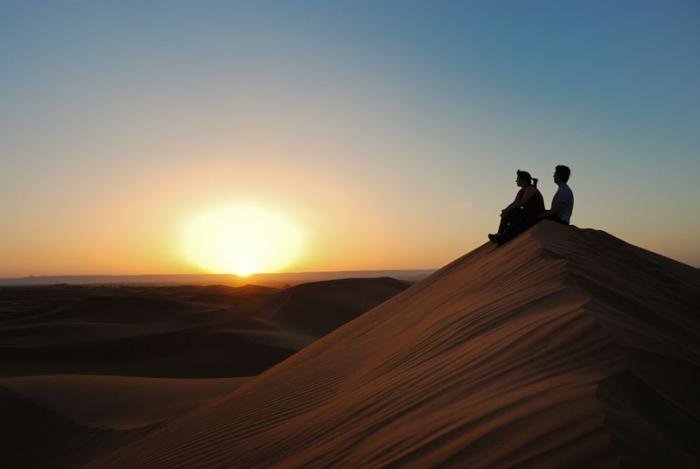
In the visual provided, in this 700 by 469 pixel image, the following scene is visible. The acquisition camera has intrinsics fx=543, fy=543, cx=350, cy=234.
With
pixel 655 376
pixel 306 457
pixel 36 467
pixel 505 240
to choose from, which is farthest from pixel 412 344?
pixel 36 467

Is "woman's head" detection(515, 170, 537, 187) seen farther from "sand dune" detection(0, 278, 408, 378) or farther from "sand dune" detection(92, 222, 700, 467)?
"sand dune" detection(0, 278, 408, 378)

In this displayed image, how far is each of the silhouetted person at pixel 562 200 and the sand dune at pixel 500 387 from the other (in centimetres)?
141

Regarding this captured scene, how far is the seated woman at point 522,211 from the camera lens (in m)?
8.42

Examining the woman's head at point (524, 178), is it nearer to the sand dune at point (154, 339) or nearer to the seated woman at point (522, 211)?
the seated woman at point (522, 211)

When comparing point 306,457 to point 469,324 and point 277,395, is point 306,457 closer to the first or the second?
point 469,324

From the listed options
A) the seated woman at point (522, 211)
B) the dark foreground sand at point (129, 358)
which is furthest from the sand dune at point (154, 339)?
the seated woman at point (522, 211)

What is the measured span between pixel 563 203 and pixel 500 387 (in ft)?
20.4

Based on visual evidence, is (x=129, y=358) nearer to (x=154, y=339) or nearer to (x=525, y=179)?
(x=154, y=339)

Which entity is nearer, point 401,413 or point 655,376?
point 655,376

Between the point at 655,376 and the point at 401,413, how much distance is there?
1.30 meters

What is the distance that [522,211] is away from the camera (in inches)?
337

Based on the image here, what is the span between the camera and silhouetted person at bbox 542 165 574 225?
8070mm

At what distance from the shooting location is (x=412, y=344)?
15.4 feet

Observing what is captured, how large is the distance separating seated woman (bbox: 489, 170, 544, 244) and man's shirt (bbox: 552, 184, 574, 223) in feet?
0.95
